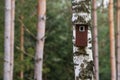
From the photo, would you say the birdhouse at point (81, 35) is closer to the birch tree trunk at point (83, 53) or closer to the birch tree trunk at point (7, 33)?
the birch tree trunk at point (83, 53)

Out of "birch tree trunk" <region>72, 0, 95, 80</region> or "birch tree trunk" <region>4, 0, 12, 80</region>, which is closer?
"birch tree trunk" <region>72, 0, 95, 80</region>

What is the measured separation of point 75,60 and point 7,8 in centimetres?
284

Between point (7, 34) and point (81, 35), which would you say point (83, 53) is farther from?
point (7, 34)

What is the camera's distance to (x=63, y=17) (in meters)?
16.2

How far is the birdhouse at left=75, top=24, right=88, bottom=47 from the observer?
8.74 feet

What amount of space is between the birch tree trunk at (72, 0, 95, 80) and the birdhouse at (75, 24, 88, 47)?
2 centimetres

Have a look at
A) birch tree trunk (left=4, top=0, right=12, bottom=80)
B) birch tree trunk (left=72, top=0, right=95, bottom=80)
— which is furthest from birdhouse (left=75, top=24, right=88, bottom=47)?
birch tree trunk (left=4, top=0, right=12, bottom=80)

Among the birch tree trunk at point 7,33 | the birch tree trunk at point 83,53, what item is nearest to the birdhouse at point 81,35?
the birch tree trunk at point 83,53

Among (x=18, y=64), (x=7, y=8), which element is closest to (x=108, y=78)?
(x=18, y=64)

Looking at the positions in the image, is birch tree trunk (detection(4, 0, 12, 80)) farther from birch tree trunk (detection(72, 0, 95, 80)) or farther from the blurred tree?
birch tree trunk (detection(72, 0, 95, 80))

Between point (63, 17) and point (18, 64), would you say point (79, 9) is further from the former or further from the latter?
point (63, 17)

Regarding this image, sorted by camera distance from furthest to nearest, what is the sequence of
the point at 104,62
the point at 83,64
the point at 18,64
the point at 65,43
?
1. the point at 104,62
2. the point at 65,43
3. the point at 18,64
4. the point at 83,64

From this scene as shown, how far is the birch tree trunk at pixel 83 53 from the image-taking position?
2660mm

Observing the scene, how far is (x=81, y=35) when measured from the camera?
2674 millimetres
